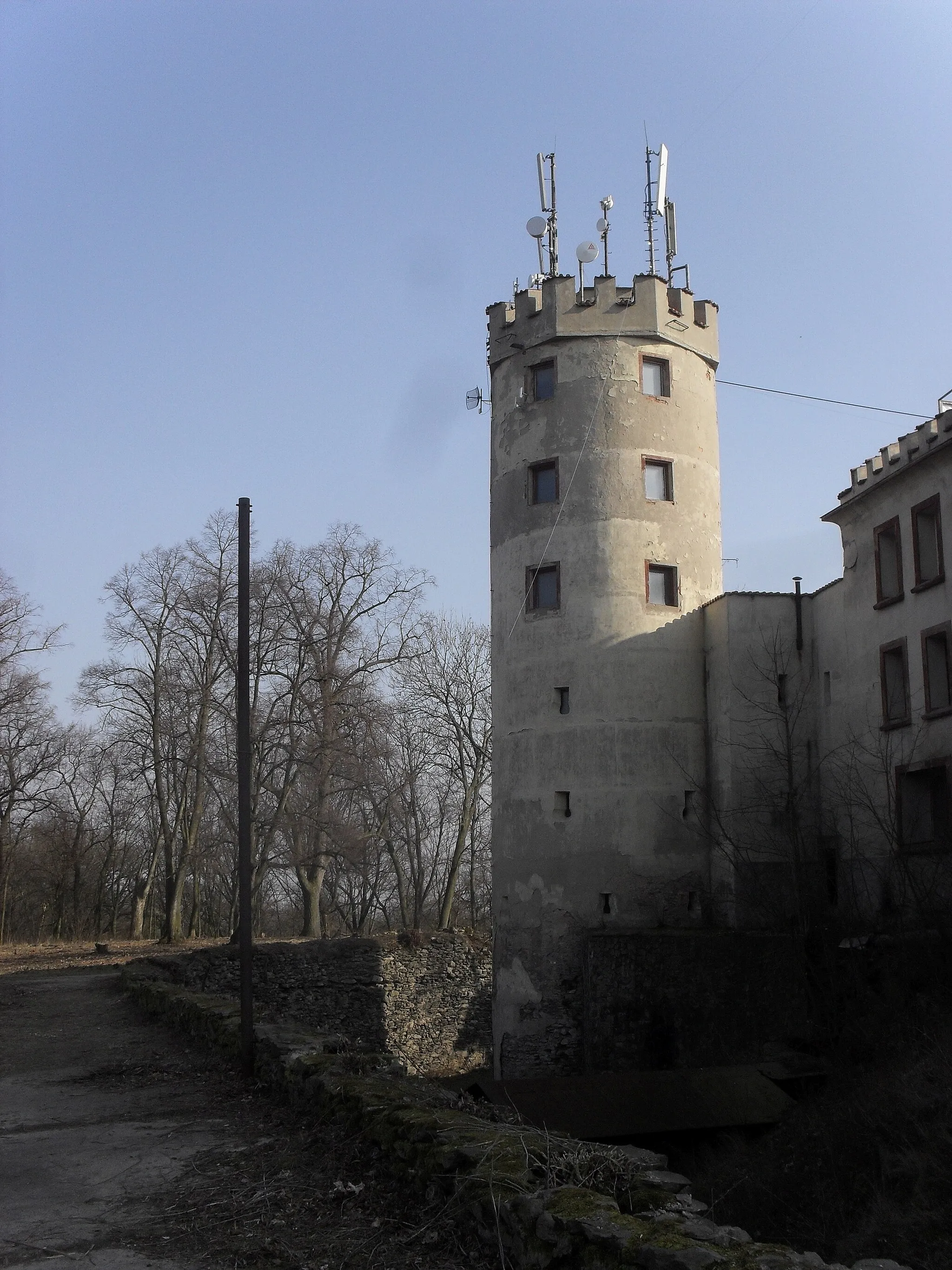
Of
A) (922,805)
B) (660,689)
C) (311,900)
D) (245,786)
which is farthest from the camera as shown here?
(311,900)

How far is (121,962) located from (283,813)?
7663 millimetres

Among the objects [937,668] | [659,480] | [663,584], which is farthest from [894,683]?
[659,480]

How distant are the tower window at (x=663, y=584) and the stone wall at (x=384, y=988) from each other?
505 inches

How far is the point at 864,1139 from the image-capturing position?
1597cm

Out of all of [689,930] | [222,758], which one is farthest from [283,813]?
[689,930]

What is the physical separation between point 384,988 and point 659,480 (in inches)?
618

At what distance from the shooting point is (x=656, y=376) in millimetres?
29375

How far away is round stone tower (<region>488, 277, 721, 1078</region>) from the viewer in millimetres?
26750

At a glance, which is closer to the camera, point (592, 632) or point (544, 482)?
point (592, 632)

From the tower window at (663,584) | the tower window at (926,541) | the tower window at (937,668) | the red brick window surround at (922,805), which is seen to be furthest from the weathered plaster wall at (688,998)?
the tower window at (926,541)

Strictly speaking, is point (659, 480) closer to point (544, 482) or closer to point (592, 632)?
point (544, 482)

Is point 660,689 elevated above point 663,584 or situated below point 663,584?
below

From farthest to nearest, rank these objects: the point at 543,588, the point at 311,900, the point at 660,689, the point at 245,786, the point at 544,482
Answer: the point at 311,900, the point at 544,482, the point at 543,588, the point at 660,689, the point at 245,786

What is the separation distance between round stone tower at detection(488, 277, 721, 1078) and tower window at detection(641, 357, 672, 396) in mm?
42
